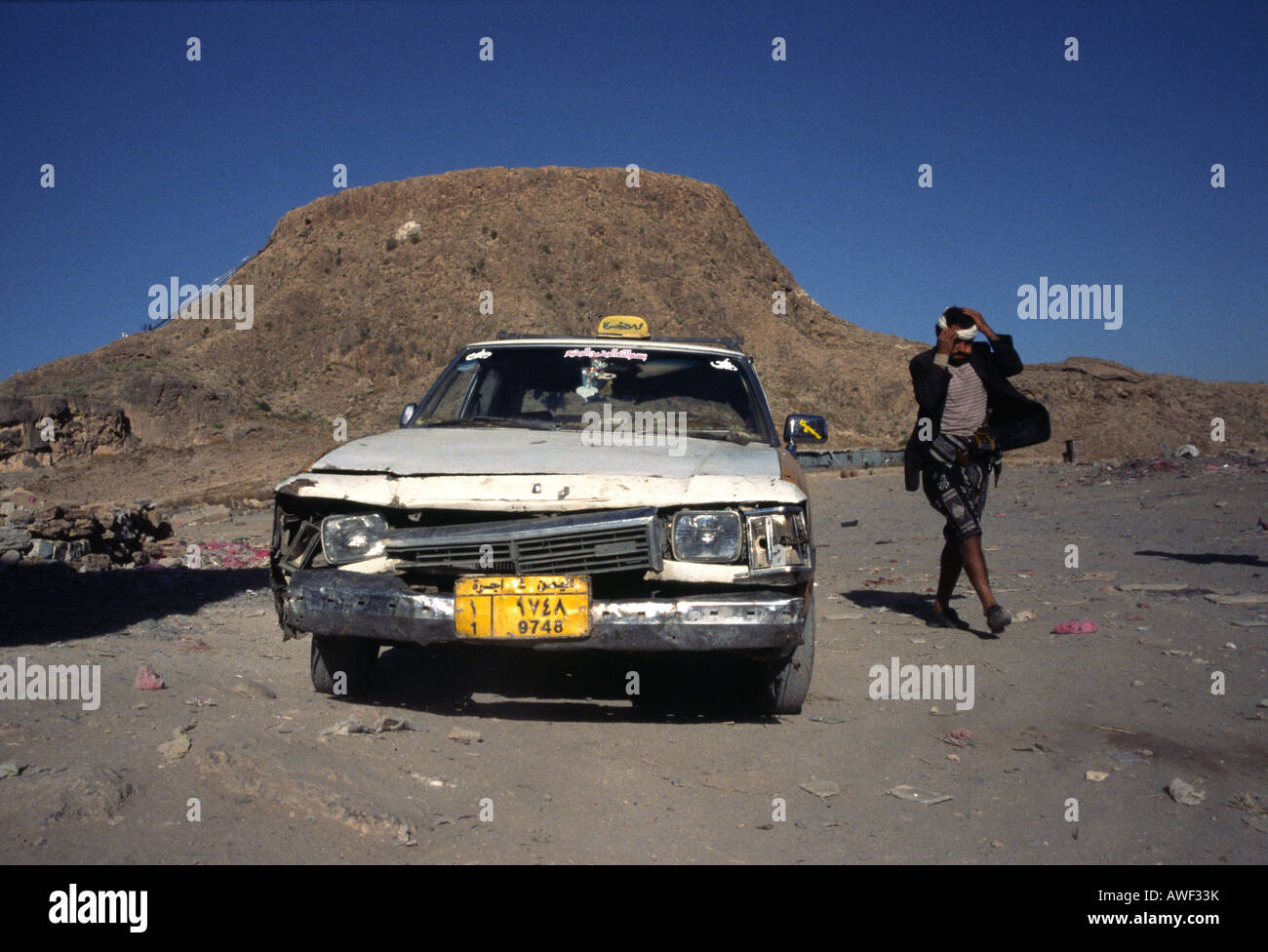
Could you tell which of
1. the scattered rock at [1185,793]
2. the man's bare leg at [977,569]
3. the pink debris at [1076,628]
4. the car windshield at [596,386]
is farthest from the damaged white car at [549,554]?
the pink debris at [1076,628]

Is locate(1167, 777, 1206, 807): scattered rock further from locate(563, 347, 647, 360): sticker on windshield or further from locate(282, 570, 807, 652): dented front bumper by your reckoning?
locate(563, 347, 647, 360): sticker on windshield

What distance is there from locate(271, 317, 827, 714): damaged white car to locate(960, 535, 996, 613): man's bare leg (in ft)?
6.22

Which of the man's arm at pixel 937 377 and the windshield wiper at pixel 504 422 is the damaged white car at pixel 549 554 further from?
the man's arm at pixel 937 377

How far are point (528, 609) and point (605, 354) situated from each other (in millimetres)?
2194

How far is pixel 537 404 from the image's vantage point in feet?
17.2

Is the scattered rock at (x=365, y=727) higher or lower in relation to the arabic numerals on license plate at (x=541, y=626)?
lower

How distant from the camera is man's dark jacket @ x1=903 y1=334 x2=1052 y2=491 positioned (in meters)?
5.78

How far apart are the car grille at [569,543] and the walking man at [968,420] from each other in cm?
279

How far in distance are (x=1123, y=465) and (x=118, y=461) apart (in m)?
25.2

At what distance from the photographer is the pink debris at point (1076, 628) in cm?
580

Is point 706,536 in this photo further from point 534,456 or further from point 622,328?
point 622,328

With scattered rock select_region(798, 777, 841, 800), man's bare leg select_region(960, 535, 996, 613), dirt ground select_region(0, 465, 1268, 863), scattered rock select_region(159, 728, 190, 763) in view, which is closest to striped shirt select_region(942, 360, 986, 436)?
man's bare leg select_region(960, 535, 996, 613)

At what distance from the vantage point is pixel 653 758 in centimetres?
362

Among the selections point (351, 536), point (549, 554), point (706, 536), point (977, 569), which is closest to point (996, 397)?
point (977, 569)
